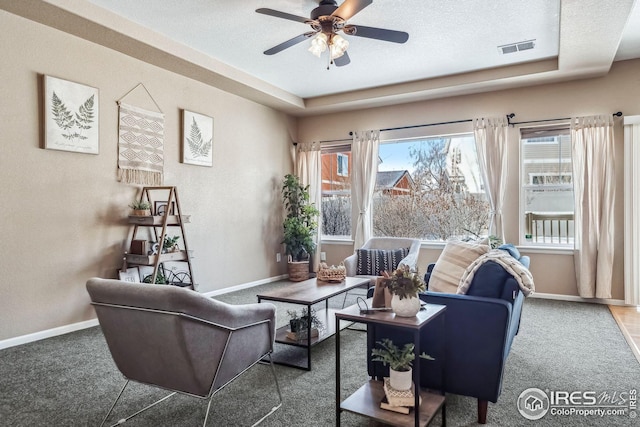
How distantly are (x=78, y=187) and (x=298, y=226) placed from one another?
3.18m

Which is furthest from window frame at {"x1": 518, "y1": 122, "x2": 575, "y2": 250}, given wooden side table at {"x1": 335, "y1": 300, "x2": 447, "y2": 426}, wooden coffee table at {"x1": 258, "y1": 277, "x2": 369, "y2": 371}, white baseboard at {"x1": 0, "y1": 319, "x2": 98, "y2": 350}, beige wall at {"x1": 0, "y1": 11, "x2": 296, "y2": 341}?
white baseboard at {"x1": 0, "y1": 319, "x2": 98, "y2": 350}

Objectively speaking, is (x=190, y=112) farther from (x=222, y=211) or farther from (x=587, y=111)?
(x=587, y=111)

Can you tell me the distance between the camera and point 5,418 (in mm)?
2230

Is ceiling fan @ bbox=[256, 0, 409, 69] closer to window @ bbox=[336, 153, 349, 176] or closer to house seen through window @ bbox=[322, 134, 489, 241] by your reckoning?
house seen through window @ bbox=[322, 134, 489, 241]

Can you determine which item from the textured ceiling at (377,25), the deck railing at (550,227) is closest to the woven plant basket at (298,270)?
the textured ceiling at (377,25)

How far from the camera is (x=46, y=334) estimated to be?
365 cm

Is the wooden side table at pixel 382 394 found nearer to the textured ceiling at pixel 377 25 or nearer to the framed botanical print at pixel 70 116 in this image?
the textured ceiling at pixel 377 25

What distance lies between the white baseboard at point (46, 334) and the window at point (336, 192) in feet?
12.7

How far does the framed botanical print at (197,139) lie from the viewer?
16.4 ft

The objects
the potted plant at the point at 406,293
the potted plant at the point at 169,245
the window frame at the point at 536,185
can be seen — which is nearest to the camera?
the potted plant at the point at 406,293

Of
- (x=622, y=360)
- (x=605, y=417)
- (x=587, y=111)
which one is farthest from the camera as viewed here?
(x=587, y=111)

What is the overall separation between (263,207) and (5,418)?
14.3 ft

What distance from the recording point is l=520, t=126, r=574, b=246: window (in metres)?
5.21

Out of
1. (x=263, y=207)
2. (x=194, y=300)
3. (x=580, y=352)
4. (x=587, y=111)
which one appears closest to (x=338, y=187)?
(x=263, y=207)
